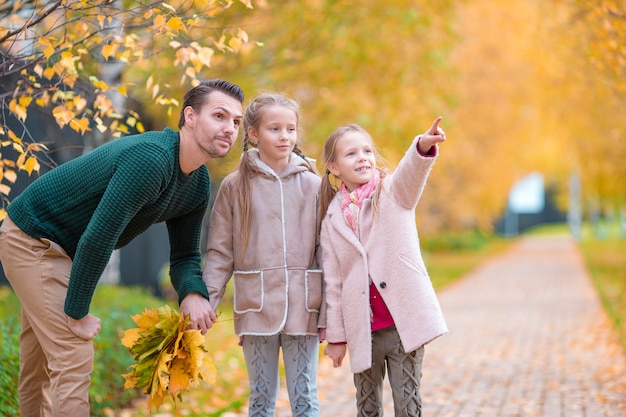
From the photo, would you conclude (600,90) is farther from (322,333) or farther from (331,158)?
(322,333)

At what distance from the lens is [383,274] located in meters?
3.78

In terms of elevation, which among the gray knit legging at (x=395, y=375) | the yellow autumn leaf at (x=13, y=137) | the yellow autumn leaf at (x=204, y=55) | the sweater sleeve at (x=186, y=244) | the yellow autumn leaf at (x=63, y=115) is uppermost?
the yellow autumn leaf at (x=204, y=55)

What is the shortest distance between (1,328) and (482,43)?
63.3 ft

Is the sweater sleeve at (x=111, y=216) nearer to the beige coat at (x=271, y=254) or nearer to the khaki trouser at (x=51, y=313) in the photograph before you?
the khaki trouser at (x=51, y=313)

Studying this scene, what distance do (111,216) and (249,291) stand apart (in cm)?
86

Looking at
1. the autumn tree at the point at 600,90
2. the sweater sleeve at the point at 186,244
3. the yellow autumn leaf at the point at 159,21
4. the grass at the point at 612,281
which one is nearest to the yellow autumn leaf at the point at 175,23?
the yellow autumn leaf at the point at 159,21

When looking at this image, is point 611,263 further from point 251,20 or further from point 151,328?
point 151,328

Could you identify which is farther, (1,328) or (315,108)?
(315,108)

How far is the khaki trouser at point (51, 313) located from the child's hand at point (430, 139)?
1.69 meters

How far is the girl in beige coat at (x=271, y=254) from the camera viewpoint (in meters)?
3.90

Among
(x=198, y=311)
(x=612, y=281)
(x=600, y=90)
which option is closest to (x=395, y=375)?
(x=198, y=311)

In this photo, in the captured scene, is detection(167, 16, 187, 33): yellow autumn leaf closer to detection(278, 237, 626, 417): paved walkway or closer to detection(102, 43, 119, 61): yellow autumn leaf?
detection(102, 43, 119, 61): yellow autumn leaf

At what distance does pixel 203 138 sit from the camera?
12.0 feet

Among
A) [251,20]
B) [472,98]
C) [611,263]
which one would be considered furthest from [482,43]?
[251,20]
